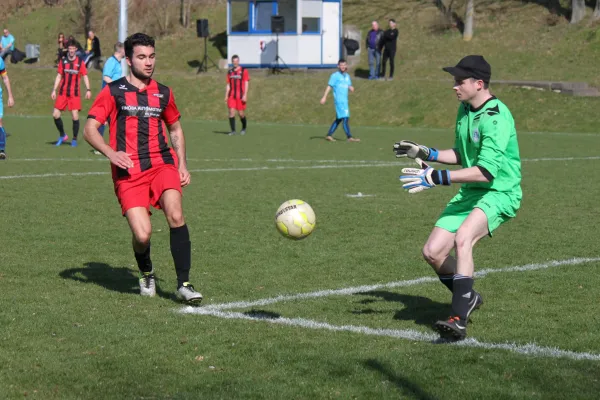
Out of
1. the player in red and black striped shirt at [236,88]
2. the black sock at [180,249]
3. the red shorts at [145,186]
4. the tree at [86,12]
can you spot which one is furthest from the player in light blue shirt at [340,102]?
the tree at [86,12]

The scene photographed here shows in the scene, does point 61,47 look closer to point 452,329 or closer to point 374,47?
point 374,47

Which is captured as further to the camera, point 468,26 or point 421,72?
point 468,26

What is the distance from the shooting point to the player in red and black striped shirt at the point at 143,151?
7.46 meters

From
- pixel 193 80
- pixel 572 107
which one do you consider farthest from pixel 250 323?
pixel 193 80

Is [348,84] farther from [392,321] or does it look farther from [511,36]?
[392,321]

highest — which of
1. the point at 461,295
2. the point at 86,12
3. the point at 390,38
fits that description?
the point at 86,12

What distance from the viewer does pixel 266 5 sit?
1698 inches

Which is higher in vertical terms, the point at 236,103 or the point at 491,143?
the point at 491,143

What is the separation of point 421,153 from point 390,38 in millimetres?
31289

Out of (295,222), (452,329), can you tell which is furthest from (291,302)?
(452,329)

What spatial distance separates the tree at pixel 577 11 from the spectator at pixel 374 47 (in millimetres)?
8854

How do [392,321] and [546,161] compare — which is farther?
[546,161]

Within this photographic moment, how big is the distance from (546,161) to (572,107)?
13.6m

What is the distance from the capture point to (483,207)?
21.7 ft
